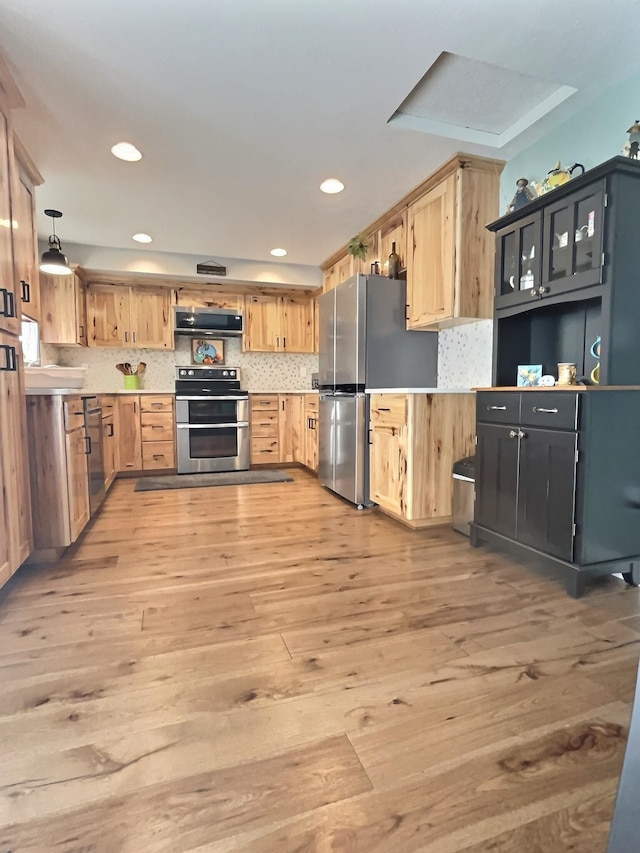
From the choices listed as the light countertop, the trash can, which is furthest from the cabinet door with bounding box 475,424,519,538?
the light countertop

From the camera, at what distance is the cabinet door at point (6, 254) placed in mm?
1905

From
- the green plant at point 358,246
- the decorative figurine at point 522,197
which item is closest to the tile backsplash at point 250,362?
the decorative figurine at point 522,197

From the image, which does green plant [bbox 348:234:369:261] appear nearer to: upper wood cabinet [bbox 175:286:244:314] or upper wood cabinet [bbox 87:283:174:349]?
upper wood cabinet [bbox 175:286:244:314]

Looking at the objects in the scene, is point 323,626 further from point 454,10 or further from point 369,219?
point 369,219

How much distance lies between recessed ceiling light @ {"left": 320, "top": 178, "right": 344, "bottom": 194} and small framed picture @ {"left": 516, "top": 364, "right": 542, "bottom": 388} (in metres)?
1.79

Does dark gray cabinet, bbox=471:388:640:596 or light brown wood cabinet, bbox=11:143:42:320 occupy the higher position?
light brown wood cabinet, bbox=11:143:42:320

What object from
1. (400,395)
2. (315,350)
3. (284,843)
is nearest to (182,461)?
(315,350)

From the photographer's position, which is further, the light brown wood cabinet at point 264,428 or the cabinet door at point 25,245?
the light brown wood cabinet at point 264,428

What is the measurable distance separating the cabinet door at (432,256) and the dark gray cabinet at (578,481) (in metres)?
1.08

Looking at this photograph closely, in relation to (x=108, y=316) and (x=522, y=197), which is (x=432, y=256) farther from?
(x=108, y=316)

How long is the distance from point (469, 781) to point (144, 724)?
0.83 metres

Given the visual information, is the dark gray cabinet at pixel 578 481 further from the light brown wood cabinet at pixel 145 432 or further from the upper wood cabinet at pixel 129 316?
the upper wood cabinet at pixel 129 316

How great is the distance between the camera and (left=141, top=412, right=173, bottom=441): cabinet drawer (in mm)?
4691

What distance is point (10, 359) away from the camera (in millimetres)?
1966
